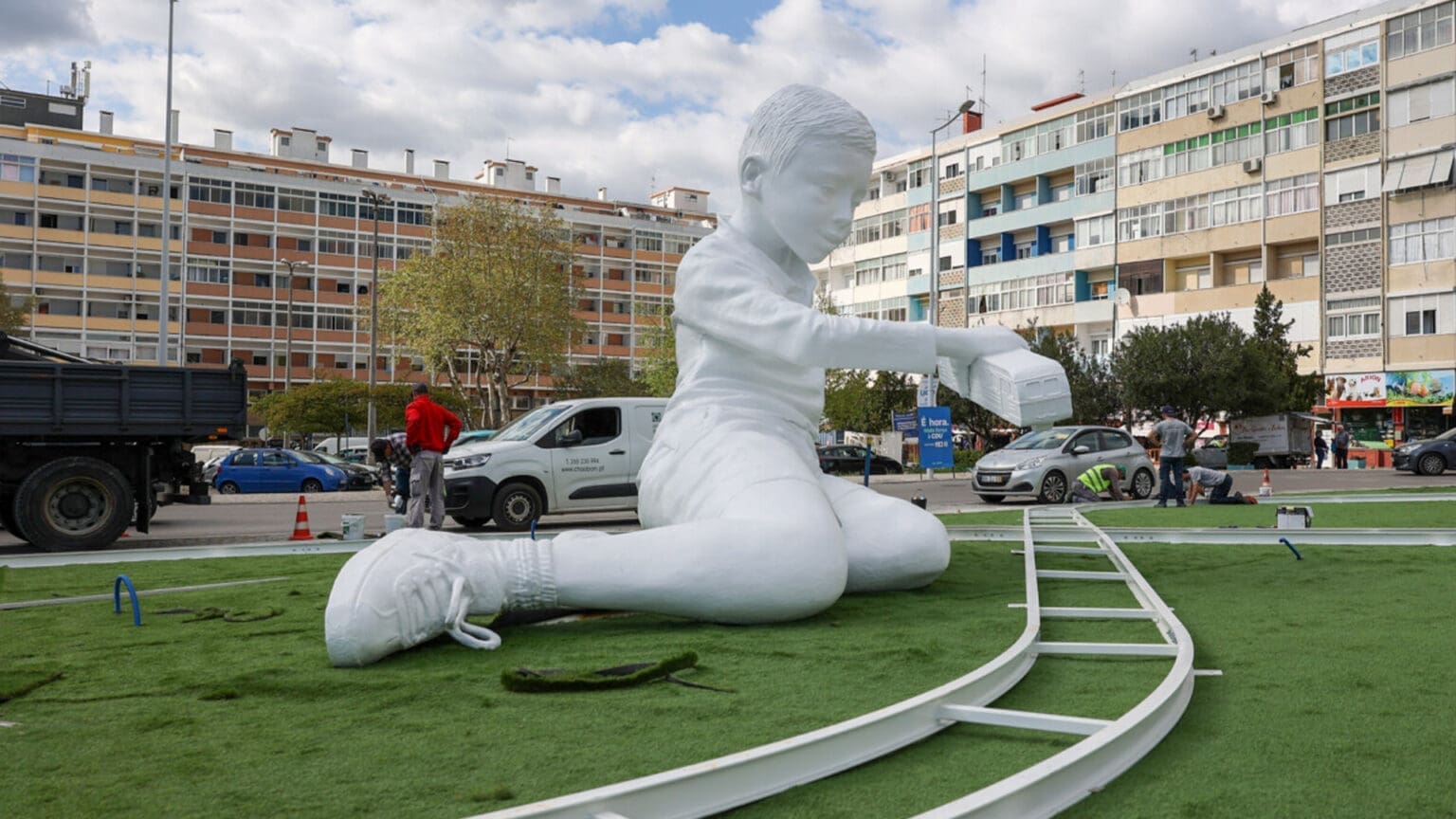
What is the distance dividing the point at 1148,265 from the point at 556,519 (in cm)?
3639

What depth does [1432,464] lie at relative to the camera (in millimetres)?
24359

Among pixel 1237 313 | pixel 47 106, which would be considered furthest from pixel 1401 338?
pixel 47 106

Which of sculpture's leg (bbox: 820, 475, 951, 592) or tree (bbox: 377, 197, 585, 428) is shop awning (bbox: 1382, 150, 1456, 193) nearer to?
tree (bbox: 377, 197, 585, 428)

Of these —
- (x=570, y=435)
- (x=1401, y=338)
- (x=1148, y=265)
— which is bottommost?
(x=570, y=435)

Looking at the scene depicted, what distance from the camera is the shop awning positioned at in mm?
35938

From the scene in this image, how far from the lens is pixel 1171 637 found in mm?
3740

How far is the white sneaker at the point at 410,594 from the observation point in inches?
131

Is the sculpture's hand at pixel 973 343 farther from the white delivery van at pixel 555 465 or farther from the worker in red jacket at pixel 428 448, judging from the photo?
the white delivery van at pixel 555 465

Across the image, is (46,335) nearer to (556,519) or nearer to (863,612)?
(556,519)

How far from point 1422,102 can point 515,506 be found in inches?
1468

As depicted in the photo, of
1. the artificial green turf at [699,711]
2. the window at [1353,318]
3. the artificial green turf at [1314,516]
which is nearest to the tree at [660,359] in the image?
the window at [1353,318]

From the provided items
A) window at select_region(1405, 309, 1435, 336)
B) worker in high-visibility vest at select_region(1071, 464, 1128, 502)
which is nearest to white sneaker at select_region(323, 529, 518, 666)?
worker in high-visibility vest at select_region(1071, 464, 1128, 502)

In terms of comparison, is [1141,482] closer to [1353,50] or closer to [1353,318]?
[1353,318]

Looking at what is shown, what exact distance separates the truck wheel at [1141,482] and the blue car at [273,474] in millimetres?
15676
